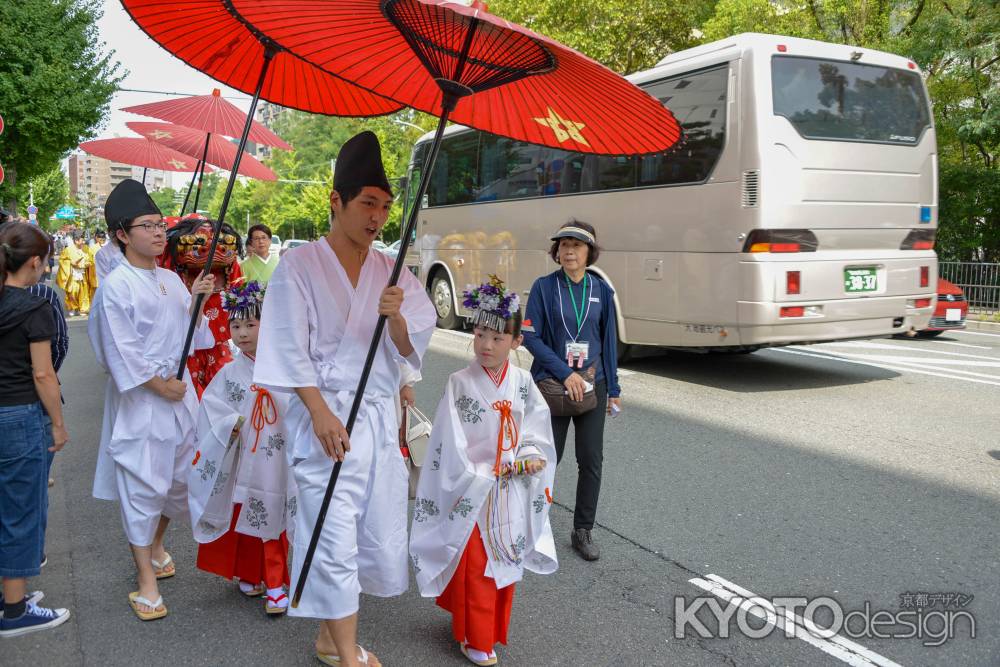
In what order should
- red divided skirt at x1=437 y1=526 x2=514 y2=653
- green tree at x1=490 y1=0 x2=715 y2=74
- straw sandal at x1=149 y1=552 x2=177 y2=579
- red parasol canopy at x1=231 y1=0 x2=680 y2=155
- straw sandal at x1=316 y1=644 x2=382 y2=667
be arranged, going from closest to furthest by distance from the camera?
1. red parasol canopy at x1=231 y1=0 x2=680 y2=155
2. straw sandal at x1=316 y1=644 x2=382 y2=667
3. red divided skirt at x1=437 y1=526 x2=514 y2=653
4. straw sandal at x1=149 y1=552 x2=177 y2=579
5. green tree at x1=490 y1=0 x2=715 y2=74

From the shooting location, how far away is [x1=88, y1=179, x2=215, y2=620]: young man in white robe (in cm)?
340

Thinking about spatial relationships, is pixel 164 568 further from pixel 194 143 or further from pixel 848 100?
pixel 848 100

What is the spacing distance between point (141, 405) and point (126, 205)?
896 mm

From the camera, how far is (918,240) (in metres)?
8.49

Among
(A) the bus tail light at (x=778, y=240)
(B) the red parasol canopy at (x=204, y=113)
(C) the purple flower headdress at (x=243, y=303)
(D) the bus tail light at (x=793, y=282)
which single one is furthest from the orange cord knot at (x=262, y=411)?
(D) the bus tail light at (x=793, y=282)

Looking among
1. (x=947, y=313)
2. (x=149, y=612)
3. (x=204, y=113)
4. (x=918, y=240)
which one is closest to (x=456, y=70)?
(x=149, y=612)

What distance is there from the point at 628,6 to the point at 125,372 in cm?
1914

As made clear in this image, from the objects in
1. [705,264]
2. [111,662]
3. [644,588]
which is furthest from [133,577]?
[705,264]

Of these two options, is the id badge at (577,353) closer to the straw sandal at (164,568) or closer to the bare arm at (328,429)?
the bare arm at (328,429)

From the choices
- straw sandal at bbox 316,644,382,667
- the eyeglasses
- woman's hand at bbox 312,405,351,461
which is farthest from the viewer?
the eyeglasses

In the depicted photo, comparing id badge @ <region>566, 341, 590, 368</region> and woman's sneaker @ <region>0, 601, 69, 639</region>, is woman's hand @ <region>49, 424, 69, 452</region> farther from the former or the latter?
id badge @ <region>566, 341, 590, 368</region>

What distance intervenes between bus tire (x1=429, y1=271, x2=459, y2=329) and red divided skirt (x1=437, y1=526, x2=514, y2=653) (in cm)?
1032

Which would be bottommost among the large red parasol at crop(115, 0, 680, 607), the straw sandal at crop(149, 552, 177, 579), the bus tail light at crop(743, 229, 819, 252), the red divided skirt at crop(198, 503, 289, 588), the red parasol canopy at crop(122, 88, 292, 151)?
the straw sandal at crop(149, 552, 177, 579)

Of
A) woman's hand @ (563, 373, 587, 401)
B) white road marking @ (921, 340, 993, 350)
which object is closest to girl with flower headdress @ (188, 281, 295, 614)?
woman's hand @ (563, 373, 587, 401)
